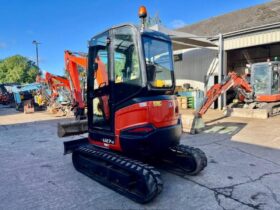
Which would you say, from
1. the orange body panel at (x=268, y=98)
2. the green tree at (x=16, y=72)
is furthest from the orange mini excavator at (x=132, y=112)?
the green tree at (x=16, y=72)

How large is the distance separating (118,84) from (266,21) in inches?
466

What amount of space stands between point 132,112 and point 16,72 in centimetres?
5218

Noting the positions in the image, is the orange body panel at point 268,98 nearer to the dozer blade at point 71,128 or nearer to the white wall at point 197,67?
the white wall at point 197,67

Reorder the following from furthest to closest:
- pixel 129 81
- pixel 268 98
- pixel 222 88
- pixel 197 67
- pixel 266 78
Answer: pixel 197 67 < pixel 266 78 < pixel 268 98 < pixel 222 88 < pixel 129 81

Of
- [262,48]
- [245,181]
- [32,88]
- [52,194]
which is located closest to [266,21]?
[262,48]

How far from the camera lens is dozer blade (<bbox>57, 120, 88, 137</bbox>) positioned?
5.36m

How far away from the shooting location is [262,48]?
16.4 m

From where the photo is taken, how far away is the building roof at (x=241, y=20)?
45.0 feet

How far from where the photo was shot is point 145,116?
3.76 meters

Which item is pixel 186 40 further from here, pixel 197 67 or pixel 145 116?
pixel 145 116

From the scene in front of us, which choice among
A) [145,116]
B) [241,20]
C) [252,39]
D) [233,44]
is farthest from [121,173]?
[241,20]

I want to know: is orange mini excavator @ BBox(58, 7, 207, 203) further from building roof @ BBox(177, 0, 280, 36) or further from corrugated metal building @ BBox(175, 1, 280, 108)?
building roof @ BBox(177, 0, 280, 36)

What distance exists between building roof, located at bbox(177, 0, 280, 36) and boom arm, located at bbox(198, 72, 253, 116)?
3.64 meters

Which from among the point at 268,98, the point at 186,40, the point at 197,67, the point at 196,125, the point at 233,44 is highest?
the point at 186,40
